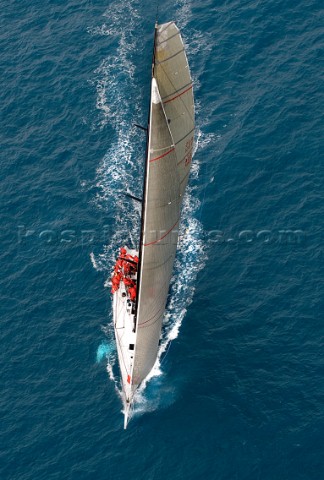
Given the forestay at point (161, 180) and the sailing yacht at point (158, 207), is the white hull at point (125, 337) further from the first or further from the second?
the forestay at point (161, 180)

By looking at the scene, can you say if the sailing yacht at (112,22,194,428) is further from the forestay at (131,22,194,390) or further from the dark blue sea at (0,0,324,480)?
the dark blue sea at (0,0,324,480)

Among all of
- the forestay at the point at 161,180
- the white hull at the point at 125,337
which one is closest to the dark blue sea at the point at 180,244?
the white hull at the point at 125,337

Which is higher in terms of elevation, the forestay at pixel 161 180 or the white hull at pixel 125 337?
the forestay at pixel 161 180

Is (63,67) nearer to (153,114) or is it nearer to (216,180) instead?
(216,180)

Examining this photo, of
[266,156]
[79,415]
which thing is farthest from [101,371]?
[266,156]

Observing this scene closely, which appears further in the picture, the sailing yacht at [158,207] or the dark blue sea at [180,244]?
the dark blue sea at [180,244]

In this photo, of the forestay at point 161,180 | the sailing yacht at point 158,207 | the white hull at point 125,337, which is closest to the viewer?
the forestay at point 161,180

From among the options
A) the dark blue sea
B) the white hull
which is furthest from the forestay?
the dark blue sea
